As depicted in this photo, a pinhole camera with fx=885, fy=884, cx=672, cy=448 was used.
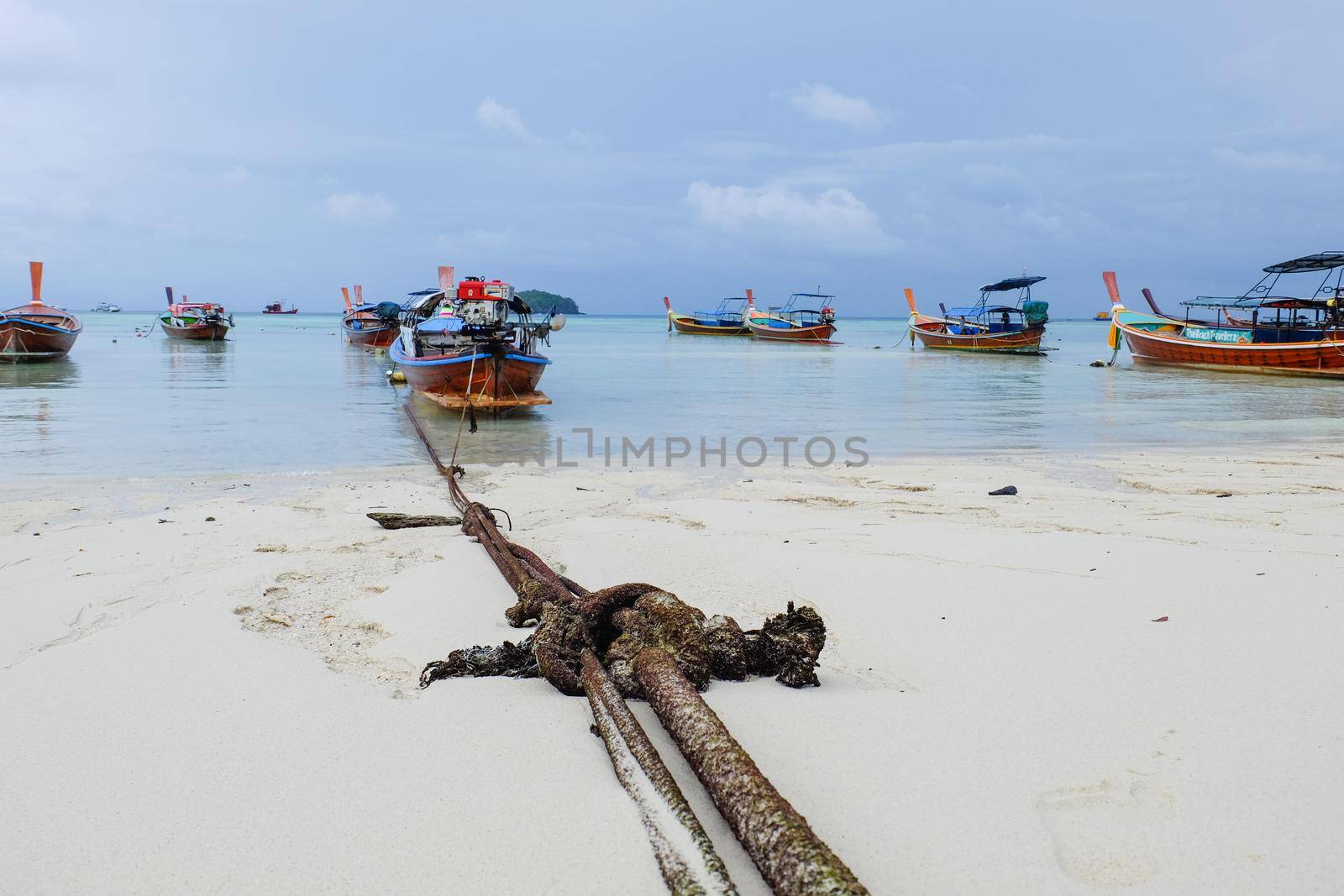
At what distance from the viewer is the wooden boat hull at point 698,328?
2544 inches

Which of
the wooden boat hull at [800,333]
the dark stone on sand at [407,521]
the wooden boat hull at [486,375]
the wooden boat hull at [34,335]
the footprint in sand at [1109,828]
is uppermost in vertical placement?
the wooden boat hull at [800,333]

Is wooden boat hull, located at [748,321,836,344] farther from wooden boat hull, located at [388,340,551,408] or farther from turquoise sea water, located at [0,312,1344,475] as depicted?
wooden boat hull, located at [388,340,551,408]

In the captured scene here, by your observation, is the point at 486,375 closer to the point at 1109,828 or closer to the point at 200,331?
the point at 1109,828

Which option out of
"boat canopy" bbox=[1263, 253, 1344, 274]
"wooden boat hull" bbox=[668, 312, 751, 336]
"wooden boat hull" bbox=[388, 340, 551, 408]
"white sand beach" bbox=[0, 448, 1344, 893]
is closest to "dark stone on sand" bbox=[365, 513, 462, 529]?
"white sand beach" bbox=[0, 448, 1344, 893]

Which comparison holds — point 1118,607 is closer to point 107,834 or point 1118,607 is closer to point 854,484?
point 107,834

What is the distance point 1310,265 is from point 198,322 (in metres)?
51.9

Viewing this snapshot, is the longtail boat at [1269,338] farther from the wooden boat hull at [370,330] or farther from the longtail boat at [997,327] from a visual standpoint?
the wooden boat hull at [370,330]

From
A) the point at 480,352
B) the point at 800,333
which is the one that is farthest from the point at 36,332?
the point at 800,333

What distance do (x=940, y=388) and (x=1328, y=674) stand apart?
2198cm

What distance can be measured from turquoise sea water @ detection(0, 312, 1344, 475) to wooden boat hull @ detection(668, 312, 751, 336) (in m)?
30.4

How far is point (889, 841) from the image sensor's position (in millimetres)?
2037

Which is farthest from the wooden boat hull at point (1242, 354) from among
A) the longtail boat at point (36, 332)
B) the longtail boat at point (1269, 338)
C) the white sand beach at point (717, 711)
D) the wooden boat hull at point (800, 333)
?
the longtail boat at point (36, 332)

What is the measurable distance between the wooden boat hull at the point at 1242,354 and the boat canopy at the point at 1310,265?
220 cm

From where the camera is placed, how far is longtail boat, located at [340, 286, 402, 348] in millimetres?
40469
